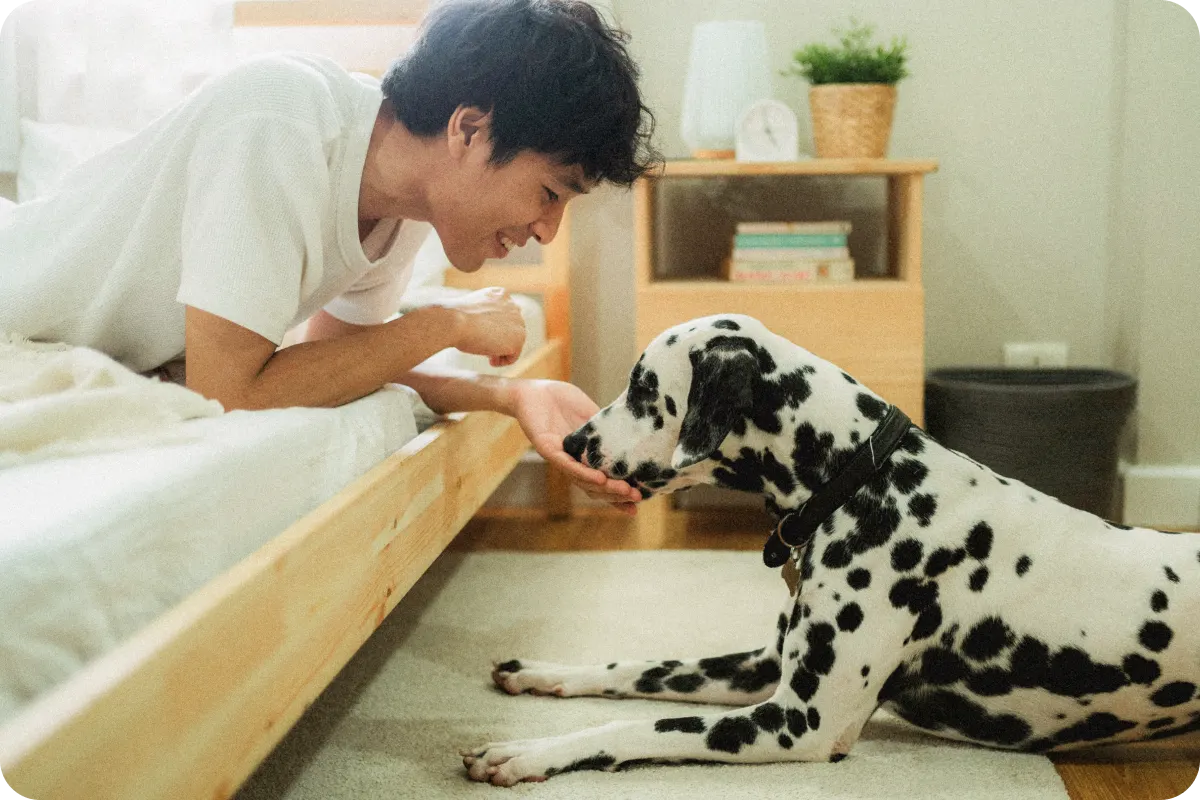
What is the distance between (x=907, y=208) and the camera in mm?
2475

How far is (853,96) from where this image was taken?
247 centimetres

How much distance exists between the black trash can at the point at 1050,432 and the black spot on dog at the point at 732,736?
133cm

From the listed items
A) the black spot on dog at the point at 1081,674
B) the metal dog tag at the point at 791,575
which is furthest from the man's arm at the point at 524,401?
the black spot on dog at the point at 1081,674

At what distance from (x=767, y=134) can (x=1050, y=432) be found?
94 centimetres

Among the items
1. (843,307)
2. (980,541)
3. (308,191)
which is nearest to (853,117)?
(843,307)

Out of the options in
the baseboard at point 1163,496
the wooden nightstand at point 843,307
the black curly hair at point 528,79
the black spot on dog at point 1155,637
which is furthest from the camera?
the baseboard at point 1163,496

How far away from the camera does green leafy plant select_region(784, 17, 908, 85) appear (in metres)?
2.51

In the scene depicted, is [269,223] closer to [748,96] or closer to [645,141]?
[645,141]

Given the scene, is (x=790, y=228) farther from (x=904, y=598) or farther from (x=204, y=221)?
(x=204, y=221)

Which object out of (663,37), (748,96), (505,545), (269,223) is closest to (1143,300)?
(748,96)

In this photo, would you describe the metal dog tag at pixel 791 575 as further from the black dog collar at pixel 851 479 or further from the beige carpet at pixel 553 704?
the beige carpet at pixel 553 704

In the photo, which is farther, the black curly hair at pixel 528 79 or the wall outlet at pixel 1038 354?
the wall outlet at pixel 1038 354

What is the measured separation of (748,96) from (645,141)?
1.08 metres

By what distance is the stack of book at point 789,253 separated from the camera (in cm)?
254
